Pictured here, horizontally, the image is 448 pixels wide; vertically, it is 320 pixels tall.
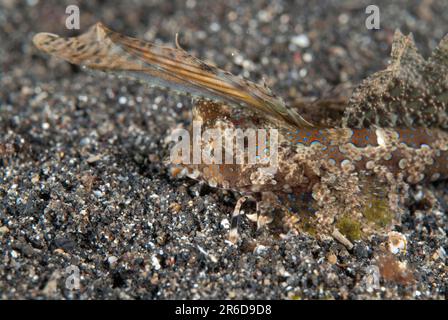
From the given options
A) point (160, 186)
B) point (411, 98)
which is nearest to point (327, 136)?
point (411, 98)

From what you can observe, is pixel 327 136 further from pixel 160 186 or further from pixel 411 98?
pixel 160 186

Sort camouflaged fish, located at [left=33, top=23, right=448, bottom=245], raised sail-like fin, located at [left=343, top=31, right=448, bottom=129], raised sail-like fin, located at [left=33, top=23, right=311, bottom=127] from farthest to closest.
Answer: raised sail-like fin, located at [left=343, top=31, right=448, bottom=129] < camouflaged fish, located at [left=33, top=23, right=448, bottom=245] < raised sail-like fin, located at [left=33, top=23, right=311, bottom=127]

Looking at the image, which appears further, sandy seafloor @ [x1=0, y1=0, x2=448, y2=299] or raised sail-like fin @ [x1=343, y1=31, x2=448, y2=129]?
raised sail-like fin @ [x1=343, y1=31, x2=448, y2=129]

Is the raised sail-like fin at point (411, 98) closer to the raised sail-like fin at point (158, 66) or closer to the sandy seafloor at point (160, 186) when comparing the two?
the sandy seafloor at point (160, 186)

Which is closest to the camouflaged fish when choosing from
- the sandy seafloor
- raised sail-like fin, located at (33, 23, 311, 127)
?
raised sail-like fin, located at (33, 23, 311, 127)

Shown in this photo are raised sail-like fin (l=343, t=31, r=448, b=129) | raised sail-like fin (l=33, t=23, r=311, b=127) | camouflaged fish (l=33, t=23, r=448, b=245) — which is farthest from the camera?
raised sail-like fin (l=343, t=31, r=448, b=129)

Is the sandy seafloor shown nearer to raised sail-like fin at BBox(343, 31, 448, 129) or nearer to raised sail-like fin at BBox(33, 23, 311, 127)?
raised sail-like fin at BBox(343, 31, 448, 129)

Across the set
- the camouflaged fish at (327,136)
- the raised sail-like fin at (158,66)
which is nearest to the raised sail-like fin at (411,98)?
the camouflaged fish at (327,136)
